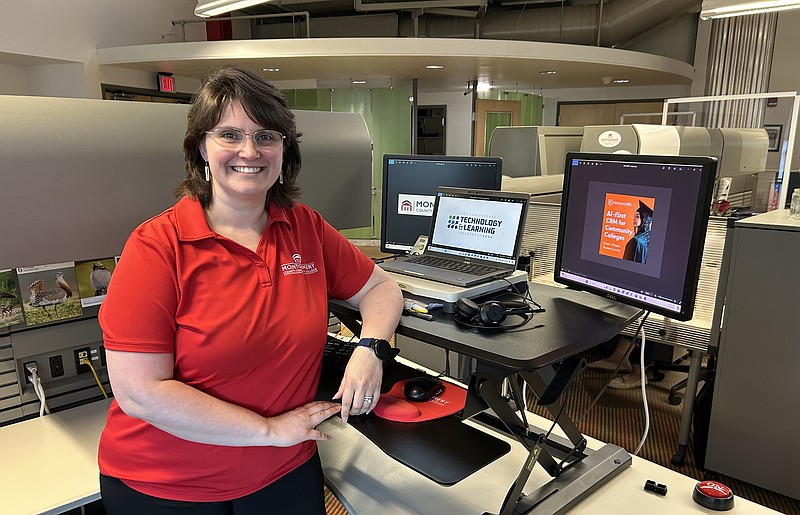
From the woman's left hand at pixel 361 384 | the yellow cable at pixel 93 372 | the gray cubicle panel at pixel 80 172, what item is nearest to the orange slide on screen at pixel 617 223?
the woman's left hand at pixel 361 384

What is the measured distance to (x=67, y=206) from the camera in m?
1.25

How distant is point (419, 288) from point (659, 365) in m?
2.47

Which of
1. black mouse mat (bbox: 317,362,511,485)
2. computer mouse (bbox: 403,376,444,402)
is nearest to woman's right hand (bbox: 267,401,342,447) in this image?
black mouse mat (bbox: 317,362,511,485)

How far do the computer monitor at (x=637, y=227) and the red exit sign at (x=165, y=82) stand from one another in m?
6.13

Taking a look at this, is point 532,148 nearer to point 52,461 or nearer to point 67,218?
point 67,218

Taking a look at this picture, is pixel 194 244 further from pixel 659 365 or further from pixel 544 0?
pixel 544 0

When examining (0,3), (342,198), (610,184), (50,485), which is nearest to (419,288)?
(610,184)

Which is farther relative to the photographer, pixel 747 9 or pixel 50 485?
pixel 747 9

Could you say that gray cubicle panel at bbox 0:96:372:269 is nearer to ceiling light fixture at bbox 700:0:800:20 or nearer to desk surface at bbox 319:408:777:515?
desk surface at bbox 319:408:777:515

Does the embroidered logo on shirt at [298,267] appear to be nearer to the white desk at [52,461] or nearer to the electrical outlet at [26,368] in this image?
the white desk at [52,461]

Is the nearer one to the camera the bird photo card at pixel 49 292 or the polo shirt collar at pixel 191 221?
the polo shirt collar at pixel 191 221

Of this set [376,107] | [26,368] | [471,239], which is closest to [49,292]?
[26,368]

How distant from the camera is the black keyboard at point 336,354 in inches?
59.7

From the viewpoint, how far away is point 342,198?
1.82 metres
